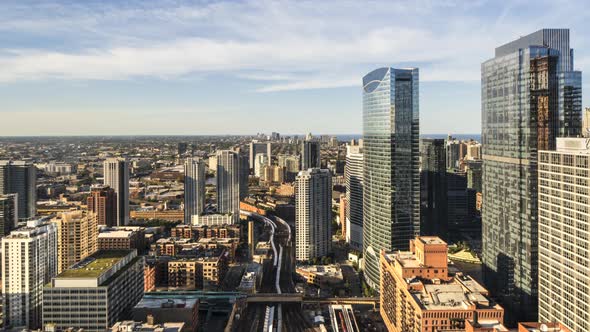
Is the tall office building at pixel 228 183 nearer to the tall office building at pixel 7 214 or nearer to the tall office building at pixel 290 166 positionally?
the tall office building at pixel 7 214

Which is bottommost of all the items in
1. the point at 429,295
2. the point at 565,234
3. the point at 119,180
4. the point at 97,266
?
the point at 429,295

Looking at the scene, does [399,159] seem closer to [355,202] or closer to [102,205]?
[355,202]

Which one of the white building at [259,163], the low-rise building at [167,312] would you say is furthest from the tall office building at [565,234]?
the white building at [259,163]

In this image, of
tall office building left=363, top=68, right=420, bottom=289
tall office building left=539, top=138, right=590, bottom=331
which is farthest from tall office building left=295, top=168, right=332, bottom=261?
tall office building left=539, top=138, right=590, bottom=331

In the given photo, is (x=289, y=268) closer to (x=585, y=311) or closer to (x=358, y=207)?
(x=358, y=207)

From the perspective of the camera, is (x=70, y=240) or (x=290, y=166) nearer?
(x=70, y=240)

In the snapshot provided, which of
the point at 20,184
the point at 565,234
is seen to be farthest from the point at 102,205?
the point at 565,234

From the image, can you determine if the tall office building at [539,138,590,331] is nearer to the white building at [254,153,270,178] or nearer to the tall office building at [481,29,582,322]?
the tall office building at [481,29,582,322]
